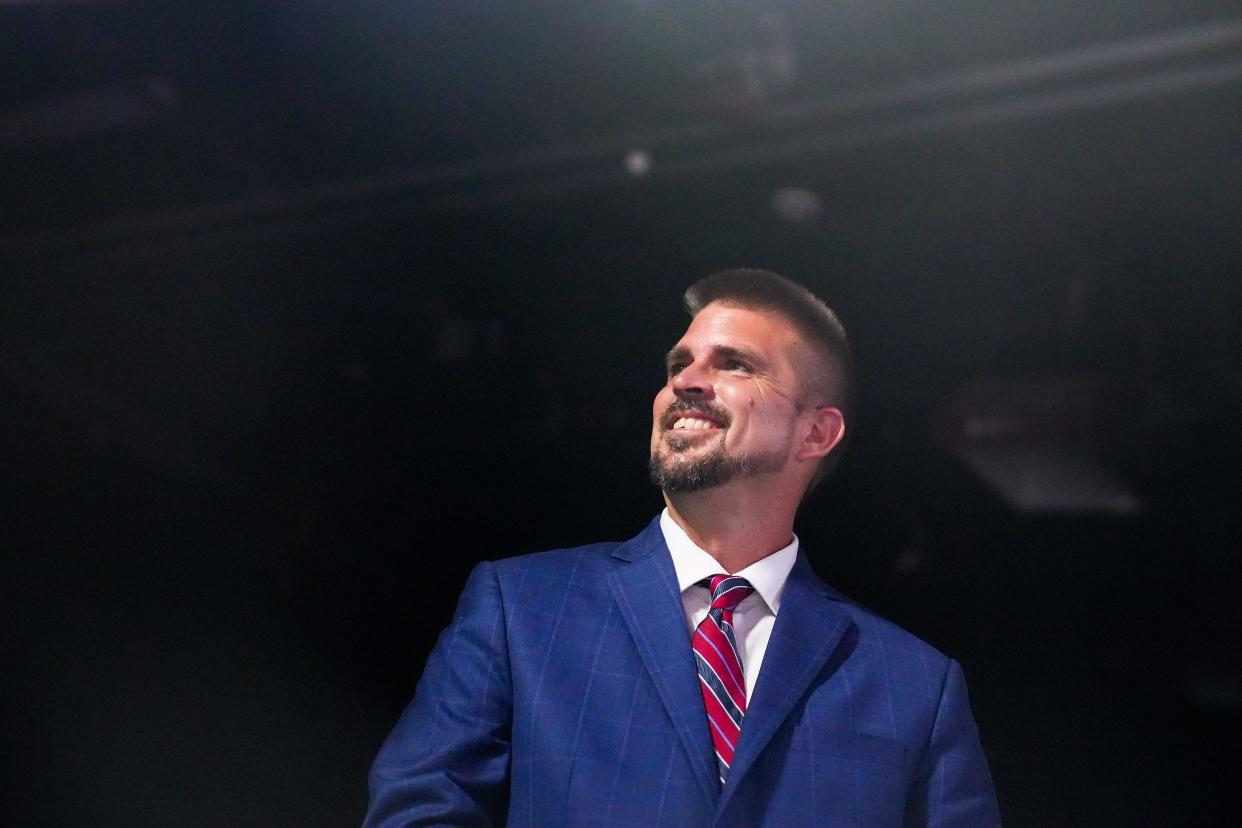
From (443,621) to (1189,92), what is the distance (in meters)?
1.45

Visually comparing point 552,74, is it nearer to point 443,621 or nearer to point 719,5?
point 719,5

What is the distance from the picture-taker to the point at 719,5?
1886 millimetres

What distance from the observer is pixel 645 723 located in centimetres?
171

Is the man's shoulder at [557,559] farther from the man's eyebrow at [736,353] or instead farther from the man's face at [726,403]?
the man's eyebrow at [736,353]

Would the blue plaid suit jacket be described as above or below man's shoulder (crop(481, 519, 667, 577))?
below

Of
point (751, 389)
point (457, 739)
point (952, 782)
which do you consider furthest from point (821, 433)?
point (457, 739)

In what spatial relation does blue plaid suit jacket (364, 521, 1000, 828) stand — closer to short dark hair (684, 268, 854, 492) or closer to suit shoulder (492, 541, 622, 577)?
suit shoulder (492, 541, 622, 577)

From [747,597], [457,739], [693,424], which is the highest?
[693,424]

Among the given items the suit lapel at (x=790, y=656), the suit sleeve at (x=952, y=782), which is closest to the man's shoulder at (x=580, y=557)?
the suit lapel at (x=790, y=656)

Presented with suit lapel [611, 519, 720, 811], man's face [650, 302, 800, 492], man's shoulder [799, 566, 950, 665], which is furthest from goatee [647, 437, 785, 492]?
man's shoulder [799, 566, 950, 665]

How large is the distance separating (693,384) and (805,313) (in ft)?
0.86

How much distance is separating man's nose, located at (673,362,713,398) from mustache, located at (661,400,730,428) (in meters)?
0.01

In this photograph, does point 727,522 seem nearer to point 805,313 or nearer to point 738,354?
point 738,354

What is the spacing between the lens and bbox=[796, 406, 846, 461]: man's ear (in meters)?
1.99
